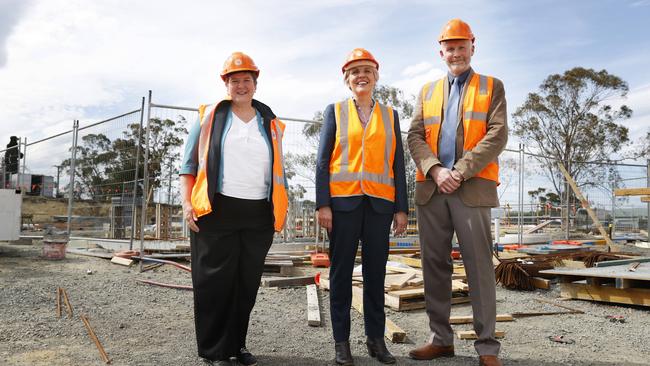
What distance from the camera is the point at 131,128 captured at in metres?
8.52

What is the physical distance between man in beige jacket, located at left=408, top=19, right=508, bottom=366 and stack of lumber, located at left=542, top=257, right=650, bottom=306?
2.86m

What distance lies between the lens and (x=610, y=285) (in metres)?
5.48

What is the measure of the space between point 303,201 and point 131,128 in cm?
354

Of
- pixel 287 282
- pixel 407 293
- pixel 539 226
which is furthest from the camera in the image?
pixel 539 226

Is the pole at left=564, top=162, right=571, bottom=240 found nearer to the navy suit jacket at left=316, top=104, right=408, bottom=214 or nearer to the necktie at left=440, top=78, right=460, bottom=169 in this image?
the necktie at left=440, top=78, right=460, bottom=169

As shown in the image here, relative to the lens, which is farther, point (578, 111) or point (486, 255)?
point (578, 111)

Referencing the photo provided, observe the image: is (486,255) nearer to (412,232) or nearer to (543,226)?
(412,232)

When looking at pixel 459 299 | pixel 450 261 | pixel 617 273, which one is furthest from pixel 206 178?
pixel 617 273

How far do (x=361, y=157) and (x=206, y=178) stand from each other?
0.99m

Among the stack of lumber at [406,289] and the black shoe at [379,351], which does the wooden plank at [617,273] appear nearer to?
the stack of lumber at [406,289]

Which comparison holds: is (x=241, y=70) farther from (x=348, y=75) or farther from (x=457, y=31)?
(x=457, y=31)

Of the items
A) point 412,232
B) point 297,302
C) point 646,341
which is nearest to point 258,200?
point 297,302

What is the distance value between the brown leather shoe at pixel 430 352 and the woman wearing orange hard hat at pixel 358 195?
24 centimetres

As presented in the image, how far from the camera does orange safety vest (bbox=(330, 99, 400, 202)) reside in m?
3.16
